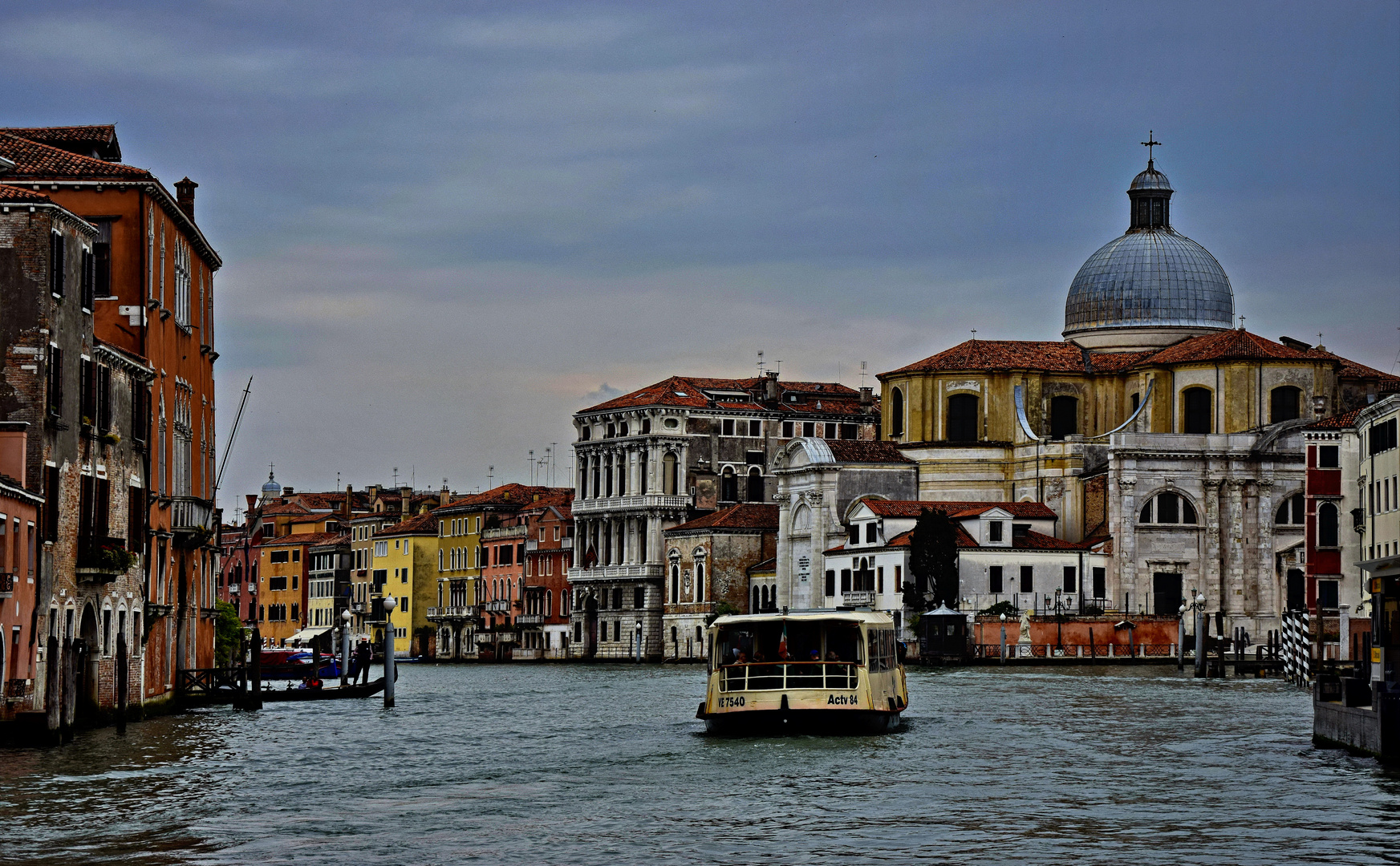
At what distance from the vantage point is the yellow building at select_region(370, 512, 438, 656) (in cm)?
10700

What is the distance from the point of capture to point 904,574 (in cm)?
7231

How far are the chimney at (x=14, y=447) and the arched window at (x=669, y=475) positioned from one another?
6450cm

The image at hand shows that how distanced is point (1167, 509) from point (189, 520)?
45.6m

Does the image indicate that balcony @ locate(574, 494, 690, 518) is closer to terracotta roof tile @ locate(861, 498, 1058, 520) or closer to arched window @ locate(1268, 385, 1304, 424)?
terracotta roof tile @ locate(861, 498, 1058, 520)

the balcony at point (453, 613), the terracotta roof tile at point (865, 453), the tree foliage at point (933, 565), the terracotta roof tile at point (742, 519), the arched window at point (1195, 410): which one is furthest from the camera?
the balcony at point (453, 613)

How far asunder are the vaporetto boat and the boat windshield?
0.01 m

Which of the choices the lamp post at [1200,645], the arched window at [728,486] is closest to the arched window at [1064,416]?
the arched window at [728,486]

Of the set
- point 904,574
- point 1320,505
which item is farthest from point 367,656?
point 904,574

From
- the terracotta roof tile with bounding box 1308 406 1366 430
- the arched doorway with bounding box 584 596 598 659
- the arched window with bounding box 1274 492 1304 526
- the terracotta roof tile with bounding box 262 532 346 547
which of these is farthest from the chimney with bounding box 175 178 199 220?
the terracotta roof tile with bounding box 262 532 346 547

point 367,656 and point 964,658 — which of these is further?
point 964,658

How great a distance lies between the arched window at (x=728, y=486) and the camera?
302 feet

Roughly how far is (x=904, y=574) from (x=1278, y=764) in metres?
46.3

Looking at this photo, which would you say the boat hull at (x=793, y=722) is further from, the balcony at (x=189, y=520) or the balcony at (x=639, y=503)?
the balcony at (x=639, y=503)

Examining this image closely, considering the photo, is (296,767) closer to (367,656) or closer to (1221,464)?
(367,656)
